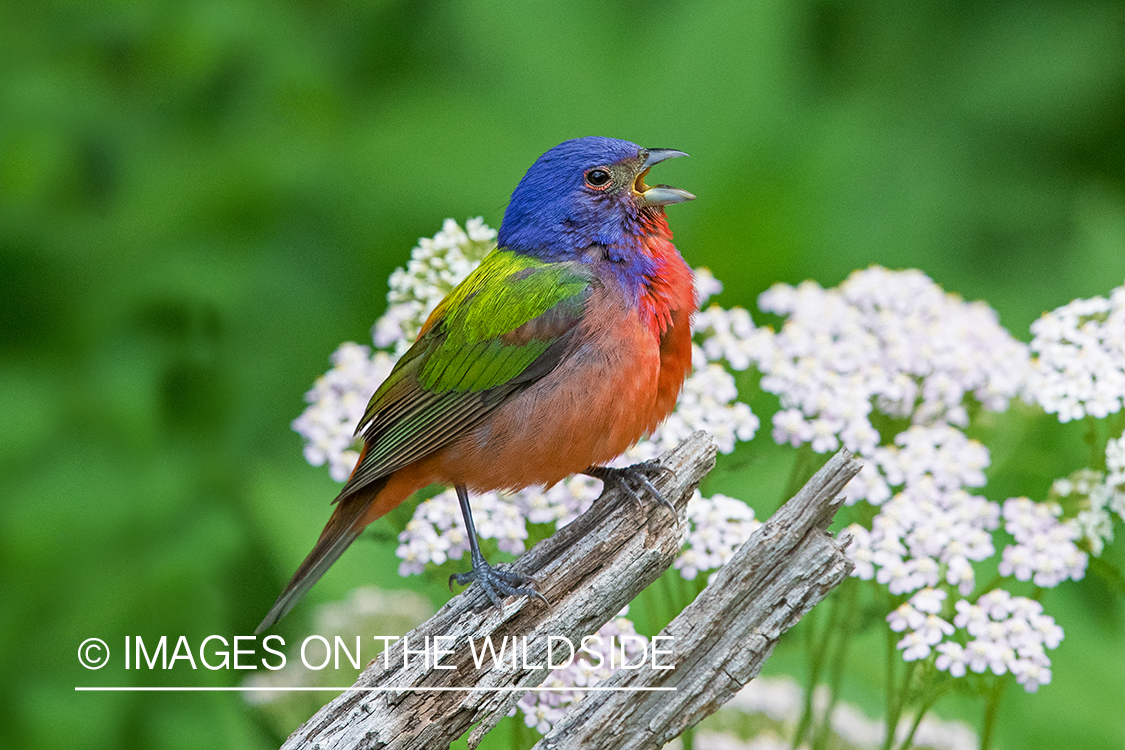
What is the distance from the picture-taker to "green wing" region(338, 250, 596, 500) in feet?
8.24

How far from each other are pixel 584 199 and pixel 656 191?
0.16 metres

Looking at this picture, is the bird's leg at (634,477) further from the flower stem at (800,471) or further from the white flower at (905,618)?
the white flower at (905,618)

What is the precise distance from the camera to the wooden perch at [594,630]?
208 cm

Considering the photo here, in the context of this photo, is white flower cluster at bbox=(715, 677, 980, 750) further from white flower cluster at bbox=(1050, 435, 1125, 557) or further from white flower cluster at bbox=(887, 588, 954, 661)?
white flower cluster at bbox=(1050, 435, 1125, 557)

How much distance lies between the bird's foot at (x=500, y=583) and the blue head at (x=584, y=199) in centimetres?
72

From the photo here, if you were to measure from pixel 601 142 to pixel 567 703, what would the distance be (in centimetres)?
122

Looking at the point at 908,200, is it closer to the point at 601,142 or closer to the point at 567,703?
the point at 601,142

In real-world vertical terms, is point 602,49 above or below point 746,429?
above

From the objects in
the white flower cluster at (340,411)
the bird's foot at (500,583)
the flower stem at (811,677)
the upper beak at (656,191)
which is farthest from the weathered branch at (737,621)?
the white flower cluster at (340,411)

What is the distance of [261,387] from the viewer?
3.75 metres

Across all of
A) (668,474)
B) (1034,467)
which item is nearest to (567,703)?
(668,474)

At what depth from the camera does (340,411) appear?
2.78 m
